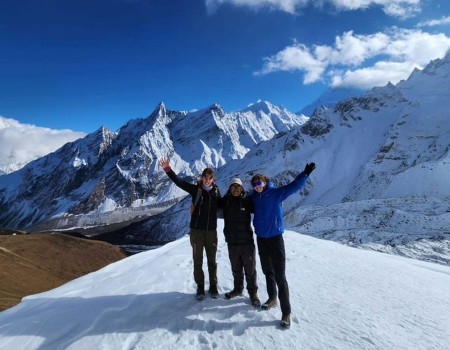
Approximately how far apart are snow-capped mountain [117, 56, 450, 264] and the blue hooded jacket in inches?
1126

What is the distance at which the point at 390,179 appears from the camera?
11788 centimetres

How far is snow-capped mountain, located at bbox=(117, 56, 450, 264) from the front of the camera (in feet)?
133

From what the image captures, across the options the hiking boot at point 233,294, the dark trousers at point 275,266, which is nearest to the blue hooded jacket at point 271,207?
the dark trousers at point 275,266

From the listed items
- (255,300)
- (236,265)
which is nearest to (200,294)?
(236,265)

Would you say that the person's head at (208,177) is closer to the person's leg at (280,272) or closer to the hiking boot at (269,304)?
the person's leg at (280,272)

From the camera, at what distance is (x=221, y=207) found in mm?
8992

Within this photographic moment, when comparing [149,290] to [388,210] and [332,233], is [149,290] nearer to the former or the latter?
[332,233]

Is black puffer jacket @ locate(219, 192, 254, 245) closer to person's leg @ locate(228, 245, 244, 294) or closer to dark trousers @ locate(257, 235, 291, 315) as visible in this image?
person's leg @ locate(228, 245, 244, 294)

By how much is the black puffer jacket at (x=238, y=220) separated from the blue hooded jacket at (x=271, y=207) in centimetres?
20

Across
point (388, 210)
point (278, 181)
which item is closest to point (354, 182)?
point (278, 181)

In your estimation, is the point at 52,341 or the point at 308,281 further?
the point at 308,281

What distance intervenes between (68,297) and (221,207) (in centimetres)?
485

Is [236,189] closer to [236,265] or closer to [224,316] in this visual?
[236,265]

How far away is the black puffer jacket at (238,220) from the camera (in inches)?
340
